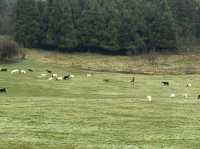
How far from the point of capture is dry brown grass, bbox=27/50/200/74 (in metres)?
83.8

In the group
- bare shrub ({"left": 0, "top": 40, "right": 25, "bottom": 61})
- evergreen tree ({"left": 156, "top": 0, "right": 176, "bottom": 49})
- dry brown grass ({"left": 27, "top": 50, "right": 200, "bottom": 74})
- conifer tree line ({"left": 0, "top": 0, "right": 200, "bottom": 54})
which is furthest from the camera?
evergreen tree ({"left": 156, "top": 0, "right": 176, "bottom": 49})

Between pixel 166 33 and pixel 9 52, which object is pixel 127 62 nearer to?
pixel 166 33

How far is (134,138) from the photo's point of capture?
26.0 metres

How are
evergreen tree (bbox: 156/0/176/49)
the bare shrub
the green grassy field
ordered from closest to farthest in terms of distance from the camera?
the green grassy field < the bare shrub < evergreen tree (bbox: 156/0/176/49)

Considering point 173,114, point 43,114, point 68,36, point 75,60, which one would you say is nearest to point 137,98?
point 173,114

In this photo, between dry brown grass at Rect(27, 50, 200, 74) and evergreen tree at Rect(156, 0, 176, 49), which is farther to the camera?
evergreen tree at Rect(156, 0, 176, 49)

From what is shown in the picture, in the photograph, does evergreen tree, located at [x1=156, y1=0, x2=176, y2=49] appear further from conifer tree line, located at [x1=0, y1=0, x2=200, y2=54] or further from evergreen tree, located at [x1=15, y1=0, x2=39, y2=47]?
evergreen tree, located at [x1=15, y1=0, x2=39, y2=47]

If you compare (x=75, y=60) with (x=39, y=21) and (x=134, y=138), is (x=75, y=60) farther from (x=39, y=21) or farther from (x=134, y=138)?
(x=134, y=138)

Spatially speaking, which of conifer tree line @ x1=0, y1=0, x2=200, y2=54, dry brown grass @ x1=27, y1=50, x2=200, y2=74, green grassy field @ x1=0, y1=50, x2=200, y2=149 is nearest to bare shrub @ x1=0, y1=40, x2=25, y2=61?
dry brown grass @ x1=27, y1=50, x2=200, y2=74

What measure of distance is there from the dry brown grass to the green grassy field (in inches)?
872

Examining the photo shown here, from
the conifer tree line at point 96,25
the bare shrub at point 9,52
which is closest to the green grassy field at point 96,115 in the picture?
the bare shrub at point 9,52

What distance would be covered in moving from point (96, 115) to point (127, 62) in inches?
2439

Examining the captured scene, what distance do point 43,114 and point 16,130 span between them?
7.02 meters

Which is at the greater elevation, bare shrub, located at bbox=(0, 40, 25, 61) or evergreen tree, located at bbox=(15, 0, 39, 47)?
evergreen tree, located at bbox=(15, 0, 39, 47)
